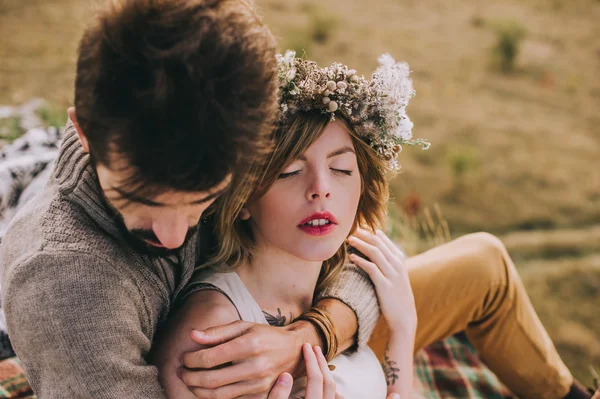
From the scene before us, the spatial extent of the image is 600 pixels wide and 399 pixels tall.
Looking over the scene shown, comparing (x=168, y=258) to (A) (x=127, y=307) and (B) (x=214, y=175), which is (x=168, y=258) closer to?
(A) (x=127, y=307)

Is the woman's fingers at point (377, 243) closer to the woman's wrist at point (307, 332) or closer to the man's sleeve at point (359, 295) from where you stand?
the man's sleeve at point (359, 295)

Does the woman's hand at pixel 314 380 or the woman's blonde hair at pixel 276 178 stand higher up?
the woman's blonde hair at pixel 276 178

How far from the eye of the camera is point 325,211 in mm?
1805

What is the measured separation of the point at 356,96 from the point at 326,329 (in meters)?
0.73

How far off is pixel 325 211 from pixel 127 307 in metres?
0.64

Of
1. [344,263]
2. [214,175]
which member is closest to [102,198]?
[214,175]

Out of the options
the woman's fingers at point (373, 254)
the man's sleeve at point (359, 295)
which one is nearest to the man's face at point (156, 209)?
the man's sleeve at point (359, 295)

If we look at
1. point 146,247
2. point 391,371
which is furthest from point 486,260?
point 146,247

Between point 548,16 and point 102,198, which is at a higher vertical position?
point 548,16

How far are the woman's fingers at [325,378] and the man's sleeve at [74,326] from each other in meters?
0.54

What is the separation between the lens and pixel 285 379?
1668 mm

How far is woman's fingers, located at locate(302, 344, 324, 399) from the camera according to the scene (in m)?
1.69

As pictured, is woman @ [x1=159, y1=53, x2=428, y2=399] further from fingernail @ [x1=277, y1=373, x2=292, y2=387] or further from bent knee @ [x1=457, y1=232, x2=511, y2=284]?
bent knee @ [x1=457, y1=232, x2=511, y2=284]

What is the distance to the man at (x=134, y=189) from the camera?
1.19m
